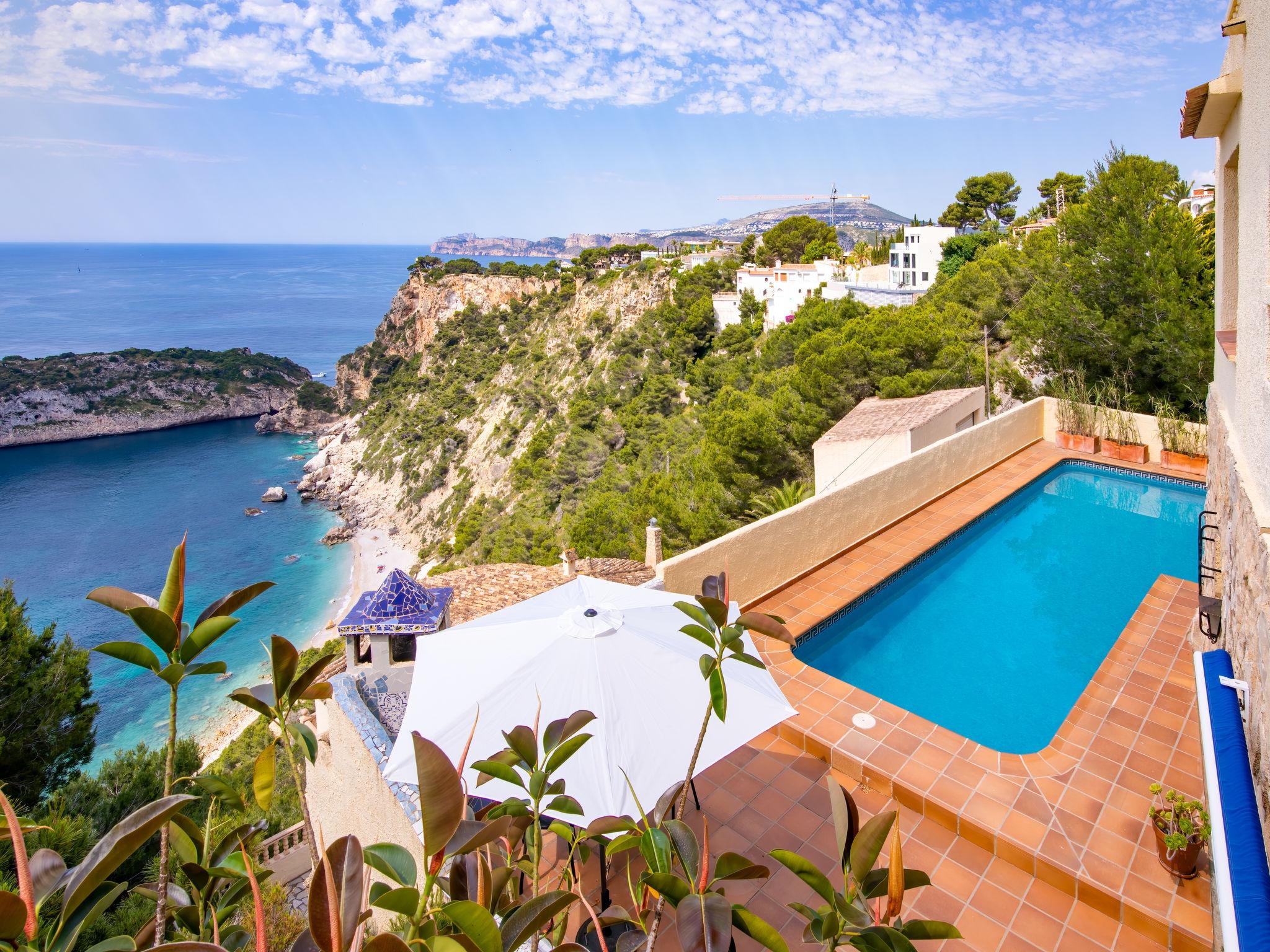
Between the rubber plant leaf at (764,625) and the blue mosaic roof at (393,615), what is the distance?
4.95m

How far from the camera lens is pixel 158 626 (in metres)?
1.47

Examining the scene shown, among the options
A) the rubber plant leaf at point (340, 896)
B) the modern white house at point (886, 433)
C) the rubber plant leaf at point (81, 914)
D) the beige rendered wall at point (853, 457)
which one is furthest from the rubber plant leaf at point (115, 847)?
the beige rendered wall at point (853, 457)

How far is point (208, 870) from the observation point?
5.36 feet

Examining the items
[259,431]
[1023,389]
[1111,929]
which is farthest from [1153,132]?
[259,431]

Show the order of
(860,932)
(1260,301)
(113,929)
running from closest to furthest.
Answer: (860,932)
(1260,301)
(113,929)

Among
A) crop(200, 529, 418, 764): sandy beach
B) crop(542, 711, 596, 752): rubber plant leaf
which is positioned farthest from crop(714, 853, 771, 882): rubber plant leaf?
crop(200, 529, 418, 764): sandy beach

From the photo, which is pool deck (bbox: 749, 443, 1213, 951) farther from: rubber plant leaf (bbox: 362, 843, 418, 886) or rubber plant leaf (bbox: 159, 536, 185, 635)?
rubber plant leaf (bbox: 159, 536, 185, 635)

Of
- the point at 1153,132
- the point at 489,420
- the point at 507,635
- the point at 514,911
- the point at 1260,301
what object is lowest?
the point at 489,420

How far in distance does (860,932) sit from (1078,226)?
16.5 metres

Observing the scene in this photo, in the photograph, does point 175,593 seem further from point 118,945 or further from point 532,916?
point 532,916

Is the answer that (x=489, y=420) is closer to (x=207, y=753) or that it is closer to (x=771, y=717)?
(x=207, y=753)

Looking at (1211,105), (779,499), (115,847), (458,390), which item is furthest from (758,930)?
(458,390)

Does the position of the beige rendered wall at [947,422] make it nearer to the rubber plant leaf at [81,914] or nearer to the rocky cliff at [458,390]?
the rubber plant leaf at [81,914]

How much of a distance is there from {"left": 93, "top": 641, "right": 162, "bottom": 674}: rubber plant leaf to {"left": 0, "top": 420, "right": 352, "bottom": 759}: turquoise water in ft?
91.6
